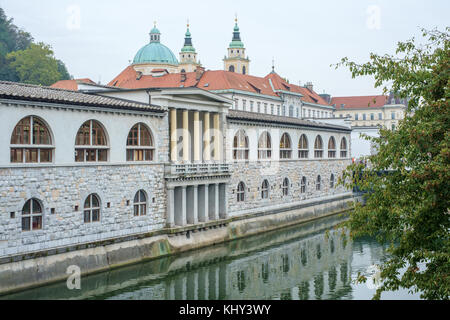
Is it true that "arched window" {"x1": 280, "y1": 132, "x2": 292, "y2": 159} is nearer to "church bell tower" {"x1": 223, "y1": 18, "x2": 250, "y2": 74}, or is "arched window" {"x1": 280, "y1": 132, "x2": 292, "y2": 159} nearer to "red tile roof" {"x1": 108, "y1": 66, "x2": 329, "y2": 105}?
"red tile roof" {"x1": 108, "y1": 66, "x2": 329, "y2": 105}

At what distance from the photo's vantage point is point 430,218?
15289 mm

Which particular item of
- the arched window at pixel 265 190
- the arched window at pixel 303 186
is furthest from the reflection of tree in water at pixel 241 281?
the arched window at pixel 303 186

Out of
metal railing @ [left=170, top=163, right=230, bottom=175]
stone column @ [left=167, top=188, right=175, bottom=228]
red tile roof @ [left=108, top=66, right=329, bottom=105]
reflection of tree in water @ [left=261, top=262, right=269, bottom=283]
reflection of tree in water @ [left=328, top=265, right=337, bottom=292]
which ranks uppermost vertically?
red tile roof @ [left=108, top=66, right=329, bottom=105]

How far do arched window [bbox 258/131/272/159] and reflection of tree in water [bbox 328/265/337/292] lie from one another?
1587 centimetres

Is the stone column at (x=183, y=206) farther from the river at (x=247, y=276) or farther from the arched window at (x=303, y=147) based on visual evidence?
the arched window at (x=303, y=147)

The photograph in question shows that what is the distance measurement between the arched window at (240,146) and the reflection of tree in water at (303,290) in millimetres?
16675

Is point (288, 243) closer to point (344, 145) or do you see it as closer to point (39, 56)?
point (344, 145)

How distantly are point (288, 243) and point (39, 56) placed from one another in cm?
7281

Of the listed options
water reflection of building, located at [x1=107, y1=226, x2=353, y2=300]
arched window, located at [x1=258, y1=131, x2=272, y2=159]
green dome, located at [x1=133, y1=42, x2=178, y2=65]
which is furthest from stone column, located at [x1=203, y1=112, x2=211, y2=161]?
green dome, located at [x1=133, y1=42, x2=178, y2=65]

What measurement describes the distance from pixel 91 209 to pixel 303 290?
39.9ft

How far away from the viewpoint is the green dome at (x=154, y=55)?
11644 cm

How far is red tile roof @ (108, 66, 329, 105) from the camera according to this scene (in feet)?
290

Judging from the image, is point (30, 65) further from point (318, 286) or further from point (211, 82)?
point (318, 286)
